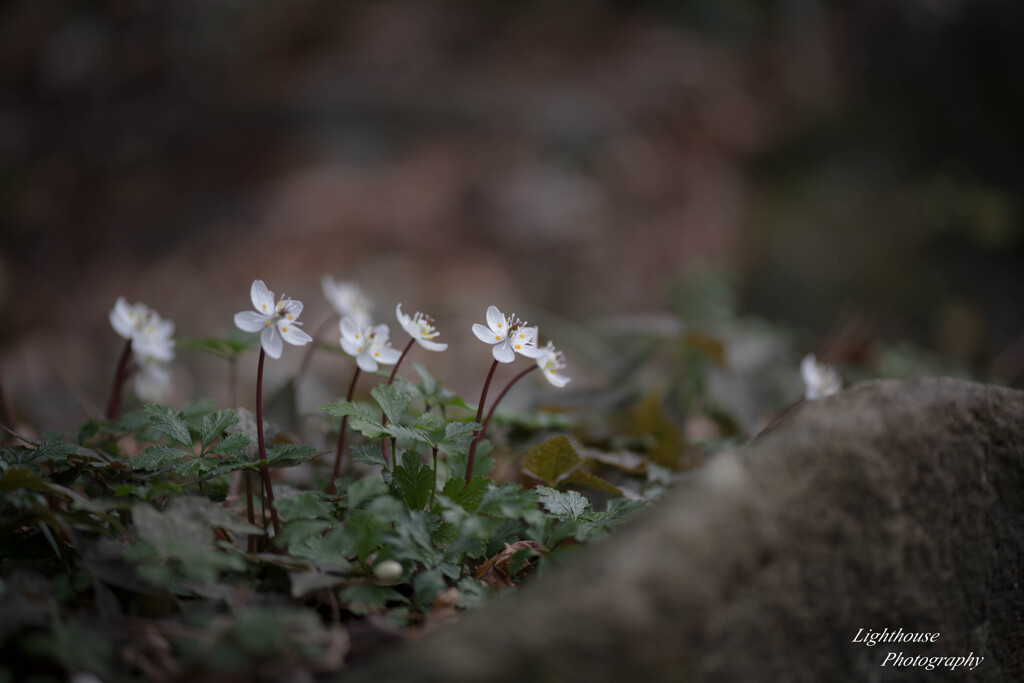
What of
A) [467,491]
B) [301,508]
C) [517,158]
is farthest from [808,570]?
[517,158]

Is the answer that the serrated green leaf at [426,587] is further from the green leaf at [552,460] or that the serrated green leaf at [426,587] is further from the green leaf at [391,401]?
the green leaf at [552,460]

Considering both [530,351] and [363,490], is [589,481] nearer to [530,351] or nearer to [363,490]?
[530,351]

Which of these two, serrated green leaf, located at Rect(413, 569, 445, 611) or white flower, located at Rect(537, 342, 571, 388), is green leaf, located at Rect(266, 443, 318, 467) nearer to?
serrated green leaf, located at Rect(413, 569, 445, 611)

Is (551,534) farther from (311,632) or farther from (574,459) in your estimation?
(311,632)

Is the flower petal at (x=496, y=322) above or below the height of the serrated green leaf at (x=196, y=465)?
above

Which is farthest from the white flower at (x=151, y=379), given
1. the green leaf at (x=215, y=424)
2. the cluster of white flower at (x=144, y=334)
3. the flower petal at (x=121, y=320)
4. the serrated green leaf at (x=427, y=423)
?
the serrated green leaf at (x=427, y=423)

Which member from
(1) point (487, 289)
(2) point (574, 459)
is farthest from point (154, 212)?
(2) point (574, 459)
